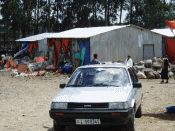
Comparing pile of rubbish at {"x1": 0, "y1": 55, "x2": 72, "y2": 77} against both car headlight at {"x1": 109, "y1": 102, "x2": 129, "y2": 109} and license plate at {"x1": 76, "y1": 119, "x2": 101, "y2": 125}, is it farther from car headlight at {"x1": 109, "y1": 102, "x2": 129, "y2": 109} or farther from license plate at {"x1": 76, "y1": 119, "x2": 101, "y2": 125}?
car headlight at {"x1": 109, "y1": 102, "x2": 129, "y2": 109}

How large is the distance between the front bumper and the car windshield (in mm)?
1060

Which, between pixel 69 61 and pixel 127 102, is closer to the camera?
pixel 127 102

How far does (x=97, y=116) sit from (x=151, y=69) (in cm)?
1515

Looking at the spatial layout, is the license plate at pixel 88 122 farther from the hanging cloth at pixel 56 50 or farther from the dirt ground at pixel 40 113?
the hanging cloth at pixel 56 50

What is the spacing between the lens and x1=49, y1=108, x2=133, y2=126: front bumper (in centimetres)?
501

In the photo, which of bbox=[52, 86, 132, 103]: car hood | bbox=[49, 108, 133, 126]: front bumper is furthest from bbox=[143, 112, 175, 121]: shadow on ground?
bbox=[49, 108, 133, 126]: front bumper

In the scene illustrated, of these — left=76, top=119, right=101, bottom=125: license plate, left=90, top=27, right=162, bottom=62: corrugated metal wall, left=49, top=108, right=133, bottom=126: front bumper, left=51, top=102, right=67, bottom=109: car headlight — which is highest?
left=90, top=27, right=162, bottom=62: corrugated metal wall

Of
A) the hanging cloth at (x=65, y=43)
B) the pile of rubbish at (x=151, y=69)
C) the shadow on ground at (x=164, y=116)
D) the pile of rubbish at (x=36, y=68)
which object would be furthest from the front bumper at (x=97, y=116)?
the hanging cloth at (x=65, y=43)

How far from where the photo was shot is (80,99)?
520cm

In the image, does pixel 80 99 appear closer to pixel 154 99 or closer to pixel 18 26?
pixel 154 99

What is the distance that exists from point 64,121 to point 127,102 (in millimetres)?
1237

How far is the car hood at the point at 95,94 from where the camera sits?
516cm

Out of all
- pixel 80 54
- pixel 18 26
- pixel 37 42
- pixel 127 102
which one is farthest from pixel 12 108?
pixel 18 26

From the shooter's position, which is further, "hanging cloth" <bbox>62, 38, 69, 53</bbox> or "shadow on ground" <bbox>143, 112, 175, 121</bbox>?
"hanging cloth" <bbox>62, 38, 69, 53</bbox>
